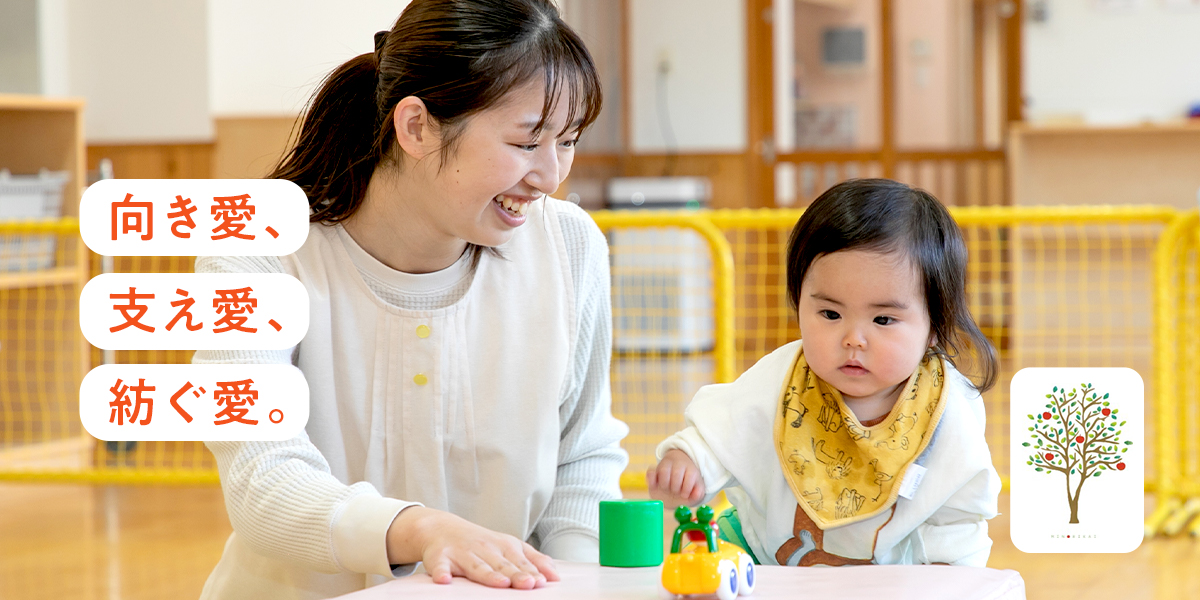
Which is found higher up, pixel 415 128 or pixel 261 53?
pixel 261 53

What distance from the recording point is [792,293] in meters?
1.23

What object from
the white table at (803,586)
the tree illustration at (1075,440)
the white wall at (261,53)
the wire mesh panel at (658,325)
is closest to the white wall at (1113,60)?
the wire mesh panel at (658,325)

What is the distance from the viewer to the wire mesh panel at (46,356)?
3.60 meters

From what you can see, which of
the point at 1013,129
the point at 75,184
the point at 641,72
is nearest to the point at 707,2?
the point at 641,72

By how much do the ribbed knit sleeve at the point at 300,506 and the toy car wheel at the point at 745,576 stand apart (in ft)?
0.95

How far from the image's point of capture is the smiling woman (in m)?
1.10

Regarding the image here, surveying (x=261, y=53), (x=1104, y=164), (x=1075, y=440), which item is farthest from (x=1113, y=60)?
(x=1075, y=440)

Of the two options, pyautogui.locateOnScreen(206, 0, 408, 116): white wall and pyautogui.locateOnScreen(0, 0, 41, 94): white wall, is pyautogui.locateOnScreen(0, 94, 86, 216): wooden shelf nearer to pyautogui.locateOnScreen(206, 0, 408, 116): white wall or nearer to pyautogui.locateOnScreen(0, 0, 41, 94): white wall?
pyautogui.locateOnScreen(0, 0, 41, 94): white wall

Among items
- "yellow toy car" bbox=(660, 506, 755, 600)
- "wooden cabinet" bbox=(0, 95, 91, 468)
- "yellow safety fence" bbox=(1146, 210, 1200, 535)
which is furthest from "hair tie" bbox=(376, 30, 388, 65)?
"wooden cabinet" bbox=(0, 95, 91, 468)

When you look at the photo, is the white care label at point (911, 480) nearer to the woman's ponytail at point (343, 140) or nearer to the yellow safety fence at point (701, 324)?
the woman's ponytail at point (343, 140)

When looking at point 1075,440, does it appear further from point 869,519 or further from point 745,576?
point 745,576

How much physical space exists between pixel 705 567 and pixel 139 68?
142 inches

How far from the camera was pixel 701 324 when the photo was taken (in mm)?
5836

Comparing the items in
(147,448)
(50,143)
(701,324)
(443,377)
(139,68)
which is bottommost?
Answer: (147,448)
